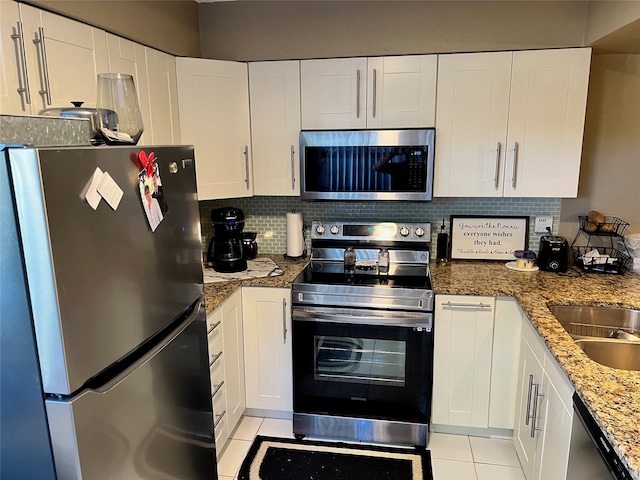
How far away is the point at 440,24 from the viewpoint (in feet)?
8.29

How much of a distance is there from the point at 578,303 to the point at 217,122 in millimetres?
2076

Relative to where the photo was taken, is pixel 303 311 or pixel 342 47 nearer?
pixel 303 311

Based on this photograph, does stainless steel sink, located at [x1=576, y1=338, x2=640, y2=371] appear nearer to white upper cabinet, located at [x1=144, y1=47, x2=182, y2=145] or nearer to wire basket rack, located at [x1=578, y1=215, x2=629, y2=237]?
wire basket rack, located at [x1=578, y1=215, x2=629, y2=237]

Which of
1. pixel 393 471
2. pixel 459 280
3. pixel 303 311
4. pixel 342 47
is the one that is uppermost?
pixel 342 47

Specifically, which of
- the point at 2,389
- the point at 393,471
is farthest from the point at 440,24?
the point at 2,389

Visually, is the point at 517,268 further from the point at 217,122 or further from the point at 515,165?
the point at 217,122

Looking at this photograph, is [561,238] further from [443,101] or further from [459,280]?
[443,101]

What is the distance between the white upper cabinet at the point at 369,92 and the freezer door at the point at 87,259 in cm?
137

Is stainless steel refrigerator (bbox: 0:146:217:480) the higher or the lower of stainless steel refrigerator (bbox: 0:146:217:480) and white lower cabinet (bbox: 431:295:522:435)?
the higher

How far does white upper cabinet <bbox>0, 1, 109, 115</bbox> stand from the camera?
4.72 ft

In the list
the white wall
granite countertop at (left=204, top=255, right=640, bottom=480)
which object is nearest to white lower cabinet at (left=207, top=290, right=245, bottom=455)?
granite countertop at (left=204, top=255, right=640, bottom=480)

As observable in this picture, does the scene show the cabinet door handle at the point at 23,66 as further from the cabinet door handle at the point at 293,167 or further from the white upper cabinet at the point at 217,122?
the cabinet door handle at the point at 293,167

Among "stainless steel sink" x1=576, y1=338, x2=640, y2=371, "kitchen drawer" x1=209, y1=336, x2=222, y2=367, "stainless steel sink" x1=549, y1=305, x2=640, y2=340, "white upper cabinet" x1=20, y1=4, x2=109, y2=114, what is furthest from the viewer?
"kitchen drawer" x1=209, y1=336, x2=222, y2=367

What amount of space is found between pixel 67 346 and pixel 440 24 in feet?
7.98
